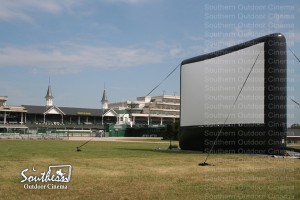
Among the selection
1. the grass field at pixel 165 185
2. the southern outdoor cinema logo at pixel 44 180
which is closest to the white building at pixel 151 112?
the grass field at pixel 165 185

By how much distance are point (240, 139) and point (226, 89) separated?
A: 281 centimetres

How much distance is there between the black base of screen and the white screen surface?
0.43m

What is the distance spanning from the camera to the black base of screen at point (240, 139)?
1981 centimetres

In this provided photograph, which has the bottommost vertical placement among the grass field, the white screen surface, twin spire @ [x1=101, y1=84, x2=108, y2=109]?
the grass field

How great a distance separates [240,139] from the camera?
70.1 feet

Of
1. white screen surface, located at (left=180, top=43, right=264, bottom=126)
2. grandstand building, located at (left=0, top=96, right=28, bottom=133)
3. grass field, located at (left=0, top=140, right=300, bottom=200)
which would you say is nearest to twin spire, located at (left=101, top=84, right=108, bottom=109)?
grandstand building, located at (left=0, top=96, right=28, bottom=133)

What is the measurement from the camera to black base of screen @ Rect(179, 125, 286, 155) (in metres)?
19.8

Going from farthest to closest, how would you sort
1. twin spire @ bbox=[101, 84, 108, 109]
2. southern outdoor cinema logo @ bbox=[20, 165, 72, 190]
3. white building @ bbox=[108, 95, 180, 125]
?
twin spire @ bbox=[101, 84, 108, 109]
white building @ bbox=[108, 95, 180, 125]
southern outdoor cinema logo @ bbox=[20, 165, 72, 190]

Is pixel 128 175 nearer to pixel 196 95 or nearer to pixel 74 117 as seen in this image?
pixel 196 95

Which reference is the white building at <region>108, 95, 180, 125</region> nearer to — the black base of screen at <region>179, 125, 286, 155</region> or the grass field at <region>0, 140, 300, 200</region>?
the black base of screen at <region>179, 125, 286, 155</region>

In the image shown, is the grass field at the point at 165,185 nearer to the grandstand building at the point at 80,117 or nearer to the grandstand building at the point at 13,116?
the grandstand building at the point at 80,117

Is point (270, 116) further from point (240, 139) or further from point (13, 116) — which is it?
point (13, 116)

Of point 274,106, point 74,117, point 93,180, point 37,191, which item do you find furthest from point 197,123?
point 74,117

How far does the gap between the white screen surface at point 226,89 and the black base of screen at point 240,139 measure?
0.43 m
